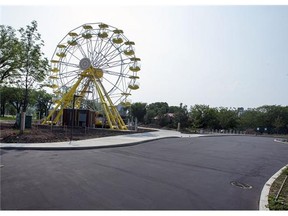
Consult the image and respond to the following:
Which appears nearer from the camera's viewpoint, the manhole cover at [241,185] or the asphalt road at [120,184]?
the asphalt road at [120,184]

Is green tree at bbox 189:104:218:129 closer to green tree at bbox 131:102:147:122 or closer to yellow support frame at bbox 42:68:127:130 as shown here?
green tree at bbox 131:102:147:122

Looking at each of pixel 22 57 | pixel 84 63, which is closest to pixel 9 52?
pixel 22 57

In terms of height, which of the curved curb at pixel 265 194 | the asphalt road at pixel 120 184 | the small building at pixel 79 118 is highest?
the small building at pixel 79 118

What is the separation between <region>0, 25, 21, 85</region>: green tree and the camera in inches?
747

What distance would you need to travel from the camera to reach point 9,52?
19.0 meters

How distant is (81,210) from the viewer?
4.48m

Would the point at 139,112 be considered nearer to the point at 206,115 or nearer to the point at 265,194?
the point at 206,115

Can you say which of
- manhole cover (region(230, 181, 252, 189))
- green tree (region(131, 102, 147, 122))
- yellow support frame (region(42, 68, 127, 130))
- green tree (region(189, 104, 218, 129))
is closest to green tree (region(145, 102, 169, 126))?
green tree (region(131, 102, 147, 122))

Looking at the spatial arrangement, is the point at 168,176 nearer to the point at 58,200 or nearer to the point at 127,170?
the point at 127,170

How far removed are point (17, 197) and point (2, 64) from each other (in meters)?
18.0

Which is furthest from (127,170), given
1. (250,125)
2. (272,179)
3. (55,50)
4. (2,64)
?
(250,125)

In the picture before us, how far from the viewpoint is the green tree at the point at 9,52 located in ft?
62.2

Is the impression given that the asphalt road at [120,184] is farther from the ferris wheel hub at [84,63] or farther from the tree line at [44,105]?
the ferris wheel hub at [84,63]

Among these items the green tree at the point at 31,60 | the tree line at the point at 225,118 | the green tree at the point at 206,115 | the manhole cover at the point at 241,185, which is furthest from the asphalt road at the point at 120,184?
the green tree at the point at 206,115
